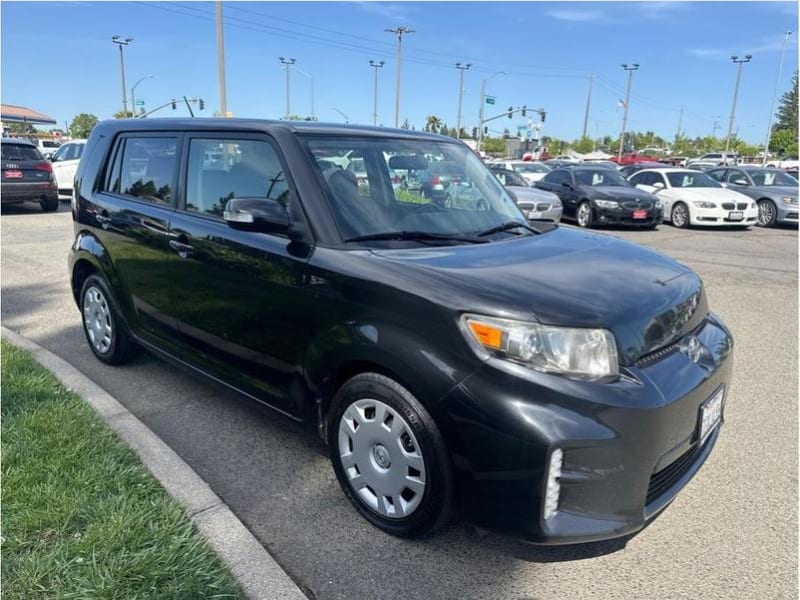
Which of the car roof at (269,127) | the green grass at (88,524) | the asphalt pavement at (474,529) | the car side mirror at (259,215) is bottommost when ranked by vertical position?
the asphalt pavement at (474,529)

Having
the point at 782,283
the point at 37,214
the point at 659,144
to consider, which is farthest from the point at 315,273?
the point at 659,144

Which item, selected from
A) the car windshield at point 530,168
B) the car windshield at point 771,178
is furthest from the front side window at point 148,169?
the car windshield at point 530,168

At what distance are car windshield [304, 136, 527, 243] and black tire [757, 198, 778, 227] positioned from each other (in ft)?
51.5

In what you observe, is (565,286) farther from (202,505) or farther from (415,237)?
(202,505)

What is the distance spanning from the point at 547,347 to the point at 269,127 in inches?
76.4

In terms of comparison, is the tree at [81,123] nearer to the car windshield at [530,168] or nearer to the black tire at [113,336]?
the car windshield at [530,168]

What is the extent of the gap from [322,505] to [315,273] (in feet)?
3.74

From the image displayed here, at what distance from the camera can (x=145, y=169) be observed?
13.7 ft

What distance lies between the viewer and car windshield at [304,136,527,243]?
3.08 meters

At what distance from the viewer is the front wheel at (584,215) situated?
14.7 m

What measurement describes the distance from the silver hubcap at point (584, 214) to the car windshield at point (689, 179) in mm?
3266

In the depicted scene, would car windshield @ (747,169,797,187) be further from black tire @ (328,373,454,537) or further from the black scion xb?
black tire @ (328,373,454,537)

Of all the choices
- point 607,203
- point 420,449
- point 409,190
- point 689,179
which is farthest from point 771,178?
point 420,449

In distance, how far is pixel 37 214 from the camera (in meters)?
15.0
